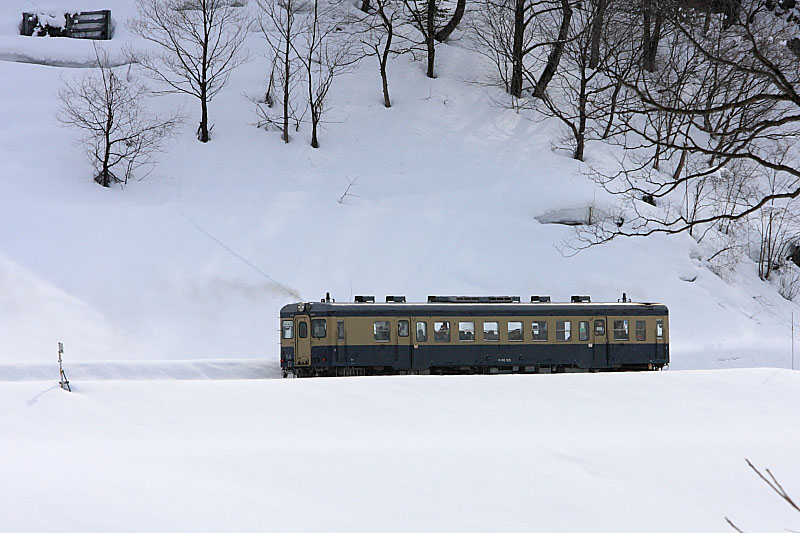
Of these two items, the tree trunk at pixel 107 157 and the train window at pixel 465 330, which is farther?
the tree trunk at pixel 107 157

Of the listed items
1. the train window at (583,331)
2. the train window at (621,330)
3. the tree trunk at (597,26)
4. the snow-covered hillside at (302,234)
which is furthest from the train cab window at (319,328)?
the tree trunk at (597,26)

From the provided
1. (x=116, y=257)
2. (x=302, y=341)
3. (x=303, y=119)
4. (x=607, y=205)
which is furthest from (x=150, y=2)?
(x=302, y=341)

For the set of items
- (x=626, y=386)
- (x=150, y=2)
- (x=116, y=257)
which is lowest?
(x=626, y=386)

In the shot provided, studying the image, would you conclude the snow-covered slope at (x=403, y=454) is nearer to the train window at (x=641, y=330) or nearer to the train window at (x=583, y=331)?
the train window at (x=583, y=331)

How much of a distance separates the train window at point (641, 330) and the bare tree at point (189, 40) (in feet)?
72.6

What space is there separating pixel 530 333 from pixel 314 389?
804cm

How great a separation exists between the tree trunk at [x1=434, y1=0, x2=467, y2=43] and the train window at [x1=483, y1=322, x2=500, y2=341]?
2621 centimetres

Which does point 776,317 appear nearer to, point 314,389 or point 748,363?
point 748,363

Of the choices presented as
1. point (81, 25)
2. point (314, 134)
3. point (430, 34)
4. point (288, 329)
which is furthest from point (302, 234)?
point (81, 25)

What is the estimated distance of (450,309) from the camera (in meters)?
21.9

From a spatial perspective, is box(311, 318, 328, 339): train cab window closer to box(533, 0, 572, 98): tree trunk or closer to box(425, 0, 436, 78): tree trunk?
box(533, 0, 572, 98): tree trunk

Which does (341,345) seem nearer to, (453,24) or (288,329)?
(288,329)

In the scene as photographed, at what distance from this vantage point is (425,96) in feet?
132

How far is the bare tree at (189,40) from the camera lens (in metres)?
39.4
